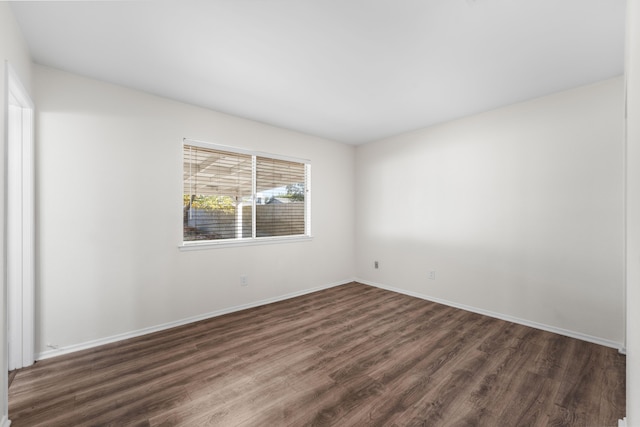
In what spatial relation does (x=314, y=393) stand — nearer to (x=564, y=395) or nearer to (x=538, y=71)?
(x=564, y=395)

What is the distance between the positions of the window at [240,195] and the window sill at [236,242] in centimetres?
4

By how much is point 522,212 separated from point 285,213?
3056mm

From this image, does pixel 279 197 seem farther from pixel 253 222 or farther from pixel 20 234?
pixel 20 234

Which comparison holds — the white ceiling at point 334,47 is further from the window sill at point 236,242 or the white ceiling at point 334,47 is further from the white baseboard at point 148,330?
the white baseboard at point 148,330

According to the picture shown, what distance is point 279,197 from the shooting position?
4.07 metres

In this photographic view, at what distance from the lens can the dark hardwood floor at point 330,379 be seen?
1662mm

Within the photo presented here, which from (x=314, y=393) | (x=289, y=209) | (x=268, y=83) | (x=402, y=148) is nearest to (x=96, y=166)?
(x=268, y=83)

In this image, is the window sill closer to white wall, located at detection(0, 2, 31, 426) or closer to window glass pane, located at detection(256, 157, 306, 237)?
window glass pane, located at detection(256, 157, 306, 237)

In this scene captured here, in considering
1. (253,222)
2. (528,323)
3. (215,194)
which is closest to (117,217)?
(215,194)

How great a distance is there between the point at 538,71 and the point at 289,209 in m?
3.27

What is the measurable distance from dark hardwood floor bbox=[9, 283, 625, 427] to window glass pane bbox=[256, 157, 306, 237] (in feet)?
4.75

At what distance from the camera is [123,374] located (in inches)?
82.1

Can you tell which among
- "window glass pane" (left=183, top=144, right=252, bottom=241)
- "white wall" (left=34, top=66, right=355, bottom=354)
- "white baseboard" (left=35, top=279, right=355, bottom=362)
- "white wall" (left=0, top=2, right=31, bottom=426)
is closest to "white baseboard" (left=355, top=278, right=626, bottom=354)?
"white baseboard" (left=35, top=279, right=355, bottom=362)

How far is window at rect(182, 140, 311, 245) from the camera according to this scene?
3191 mm
